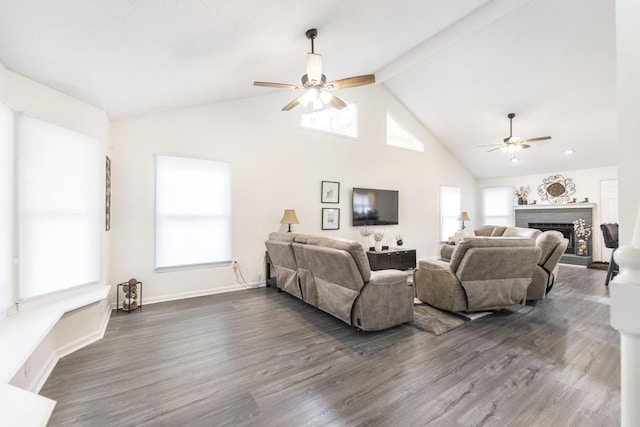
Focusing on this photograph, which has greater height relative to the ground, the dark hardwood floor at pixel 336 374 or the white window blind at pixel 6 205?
the white window blind at pixel 6 205

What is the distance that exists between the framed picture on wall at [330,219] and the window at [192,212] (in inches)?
75.4

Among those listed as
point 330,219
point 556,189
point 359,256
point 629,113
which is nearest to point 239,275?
point 330,219

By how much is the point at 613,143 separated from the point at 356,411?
25.3 ft

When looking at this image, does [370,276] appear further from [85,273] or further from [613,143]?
[613,143]

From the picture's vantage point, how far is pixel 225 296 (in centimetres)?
434

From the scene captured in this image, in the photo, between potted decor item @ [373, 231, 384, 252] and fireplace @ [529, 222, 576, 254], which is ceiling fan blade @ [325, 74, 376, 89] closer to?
potted decor item @ [373, 231, 384, 252]

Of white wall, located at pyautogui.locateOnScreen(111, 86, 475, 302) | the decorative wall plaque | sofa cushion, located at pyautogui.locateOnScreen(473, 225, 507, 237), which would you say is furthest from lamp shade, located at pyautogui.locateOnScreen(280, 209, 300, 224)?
the decorative wall plaque

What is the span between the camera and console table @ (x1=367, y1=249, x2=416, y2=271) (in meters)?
5.62

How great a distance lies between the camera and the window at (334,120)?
567 cm

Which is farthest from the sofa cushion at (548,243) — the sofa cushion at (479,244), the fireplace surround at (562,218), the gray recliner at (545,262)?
the fireplace surround at (562,218)

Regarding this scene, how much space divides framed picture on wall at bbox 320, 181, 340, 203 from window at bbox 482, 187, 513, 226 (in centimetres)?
550

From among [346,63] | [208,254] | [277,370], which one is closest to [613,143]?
[346,63]

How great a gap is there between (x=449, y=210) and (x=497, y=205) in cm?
169

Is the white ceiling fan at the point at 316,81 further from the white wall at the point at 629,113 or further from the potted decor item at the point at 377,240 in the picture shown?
the potted decor item at the point at 377,240
